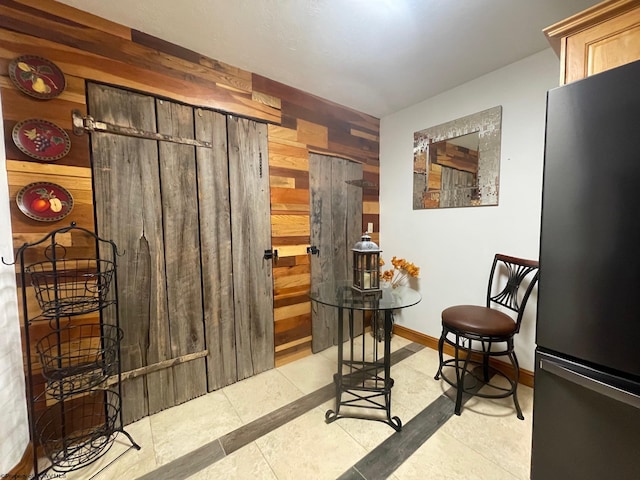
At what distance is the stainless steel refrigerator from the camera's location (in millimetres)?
825

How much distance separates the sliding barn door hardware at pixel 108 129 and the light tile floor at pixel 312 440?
178 centimetres

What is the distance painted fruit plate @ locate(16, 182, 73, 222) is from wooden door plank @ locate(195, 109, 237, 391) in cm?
69

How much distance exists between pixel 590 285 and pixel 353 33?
1763mm

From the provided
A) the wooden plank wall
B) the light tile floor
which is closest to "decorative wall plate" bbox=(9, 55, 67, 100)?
the wooden plank wall

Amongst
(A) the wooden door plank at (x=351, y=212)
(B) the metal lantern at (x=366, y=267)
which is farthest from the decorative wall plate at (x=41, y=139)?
(A) the wooden door plank at (x=351, y=212)

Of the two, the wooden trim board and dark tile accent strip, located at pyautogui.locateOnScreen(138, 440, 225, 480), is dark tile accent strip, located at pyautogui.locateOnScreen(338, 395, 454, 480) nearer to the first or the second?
dark tile accent strip, located at pyautogui.locateOnScreen(138, 440, 225, 480)

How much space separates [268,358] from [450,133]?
8.33 feet

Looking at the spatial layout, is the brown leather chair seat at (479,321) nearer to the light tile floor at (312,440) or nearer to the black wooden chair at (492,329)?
the black wooden chair at (492,329)

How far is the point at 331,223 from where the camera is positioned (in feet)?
8.43

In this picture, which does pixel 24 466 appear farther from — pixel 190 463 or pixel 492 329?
Result: pixel 492 329

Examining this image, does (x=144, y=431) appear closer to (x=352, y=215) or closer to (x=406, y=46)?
(x=352, y=215)

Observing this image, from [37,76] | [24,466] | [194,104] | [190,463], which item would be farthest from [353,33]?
[24,466]

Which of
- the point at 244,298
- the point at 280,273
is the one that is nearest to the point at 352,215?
the point at 280,273

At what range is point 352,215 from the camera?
8.98 ft
